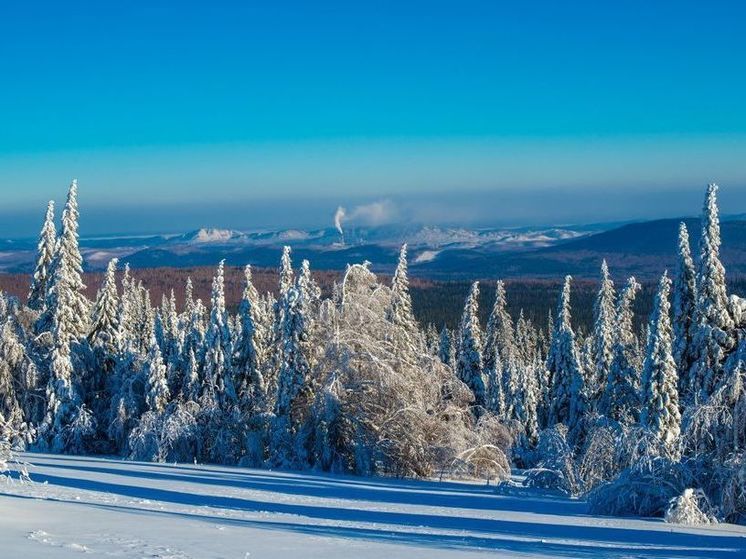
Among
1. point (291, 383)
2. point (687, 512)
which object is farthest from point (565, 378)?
point (687, 512)

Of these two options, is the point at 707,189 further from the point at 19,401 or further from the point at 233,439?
the point at 19,401

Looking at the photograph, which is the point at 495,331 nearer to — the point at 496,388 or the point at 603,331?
the point at 496,388

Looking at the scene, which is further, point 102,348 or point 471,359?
point 471,359

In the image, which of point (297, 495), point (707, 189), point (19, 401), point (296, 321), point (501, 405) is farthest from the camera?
point (501, 405)

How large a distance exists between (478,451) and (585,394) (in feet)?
74.4

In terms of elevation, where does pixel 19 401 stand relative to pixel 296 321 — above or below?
below

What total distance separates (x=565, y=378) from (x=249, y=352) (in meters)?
21.7

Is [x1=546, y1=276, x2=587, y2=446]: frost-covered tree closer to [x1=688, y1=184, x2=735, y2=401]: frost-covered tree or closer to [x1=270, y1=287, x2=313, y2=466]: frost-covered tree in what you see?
[x1=688, y1=184, x2=735, y2=401]: frost-covered tree

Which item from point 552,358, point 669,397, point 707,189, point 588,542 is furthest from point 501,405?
point 588,542

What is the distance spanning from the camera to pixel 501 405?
61.2 metres

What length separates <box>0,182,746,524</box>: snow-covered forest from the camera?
2075 cm

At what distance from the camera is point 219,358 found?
133 ft

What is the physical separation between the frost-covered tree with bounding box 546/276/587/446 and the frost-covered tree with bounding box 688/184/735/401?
58.3 feet

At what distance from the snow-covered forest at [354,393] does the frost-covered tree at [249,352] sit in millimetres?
92
